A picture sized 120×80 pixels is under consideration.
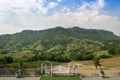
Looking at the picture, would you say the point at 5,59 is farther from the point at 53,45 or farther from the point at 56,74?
the point at 53,45

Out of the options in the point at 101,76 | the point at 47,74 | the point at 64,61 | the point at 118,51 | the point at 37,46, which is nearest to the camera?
the point at 101,76

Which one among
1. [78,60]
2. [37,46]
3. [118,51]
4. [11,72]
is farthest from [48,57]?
[37,46]

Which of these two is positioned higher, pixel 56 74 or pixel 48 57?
pixel 48 57

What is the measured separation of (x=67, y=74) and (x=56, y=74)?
4.75 feet

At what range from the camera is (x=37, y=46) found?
16738cm

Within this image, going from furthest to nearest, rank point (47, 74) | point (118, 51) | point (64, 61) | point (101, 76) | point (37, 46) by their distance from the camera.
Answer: point (37, 46) < point (118, 51) < point (64, 61) < point (47, 74) < point (101, 76)

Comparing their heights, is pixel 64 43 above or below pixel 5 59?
above

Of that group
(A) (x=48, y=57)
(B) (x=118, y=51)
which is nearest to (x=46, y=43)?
(B) (x=118, y=51)

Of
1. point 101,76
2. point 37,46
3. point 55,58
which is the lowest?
point 101,76

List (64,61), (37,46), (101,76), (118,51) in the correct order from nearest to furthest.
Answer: (101,76) → (64,61) → (118,51) → (37,46)

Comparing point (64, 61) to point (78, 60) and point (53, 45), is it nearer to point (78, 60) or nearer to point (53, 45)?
point (78, 60)

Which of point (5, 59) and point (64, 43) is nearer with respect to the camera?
point (5, 59)

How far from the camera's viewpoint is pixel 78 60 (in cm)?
6806

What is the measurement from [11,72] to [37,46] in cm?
13360
